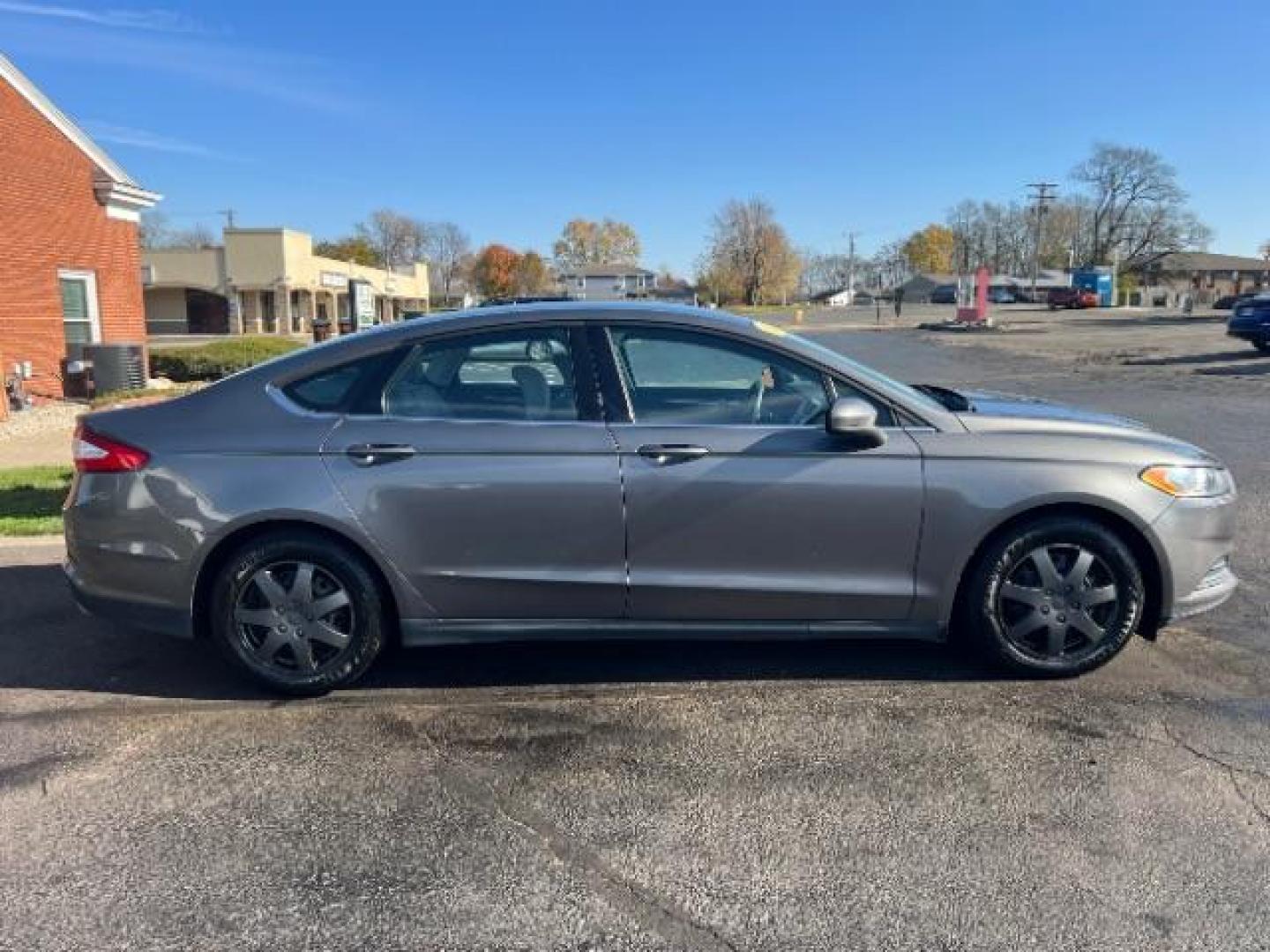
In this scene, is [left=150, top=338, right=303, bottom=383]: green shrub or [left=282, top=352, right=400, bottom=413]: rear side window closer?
[left=282, top=352, right=400, bottom=413]: rear side window

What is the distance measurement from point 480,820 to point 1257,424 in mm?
12295

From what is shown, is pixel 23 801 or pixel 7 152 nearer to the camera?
pixel 23 801

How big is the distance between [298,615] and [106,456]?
102 cm

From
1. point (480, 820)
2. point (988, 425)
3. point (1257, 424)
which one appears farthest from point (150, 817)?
point (1257, 424)

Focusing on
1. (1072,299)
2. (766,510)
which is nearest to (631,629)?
(766,510)

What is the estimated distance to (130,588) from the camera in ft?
12.8

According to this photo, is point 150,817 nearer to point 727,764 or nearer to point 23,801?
point 23,801

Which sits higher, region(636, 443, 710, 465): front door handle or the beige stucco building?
the beige stucco building

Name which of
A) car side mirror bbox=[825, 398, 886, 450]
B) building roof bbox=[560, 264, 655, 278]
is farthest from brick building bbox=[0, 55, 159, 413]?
building roof bbox=[560, 264, 655, 278]

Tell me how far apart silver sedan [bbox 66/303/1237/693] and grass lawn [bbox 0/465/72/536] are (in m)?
3.15

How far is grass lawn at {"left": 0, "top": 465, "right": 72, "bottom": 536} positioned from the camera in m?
6.58

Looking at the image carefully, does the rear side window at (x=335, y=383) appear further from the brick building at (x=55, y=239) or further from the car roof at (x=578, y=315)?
the brick building at (x=55, y=239)

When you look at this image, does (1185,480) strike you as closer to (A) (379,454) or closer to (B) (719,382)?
(B) (719,382)

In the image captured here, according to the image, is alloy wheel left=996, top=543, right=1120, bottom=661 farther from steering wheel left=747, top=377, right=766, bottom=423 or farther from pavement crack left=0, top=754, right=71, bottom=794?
pavement crack left=0, top=754, right=71, bottom=794
